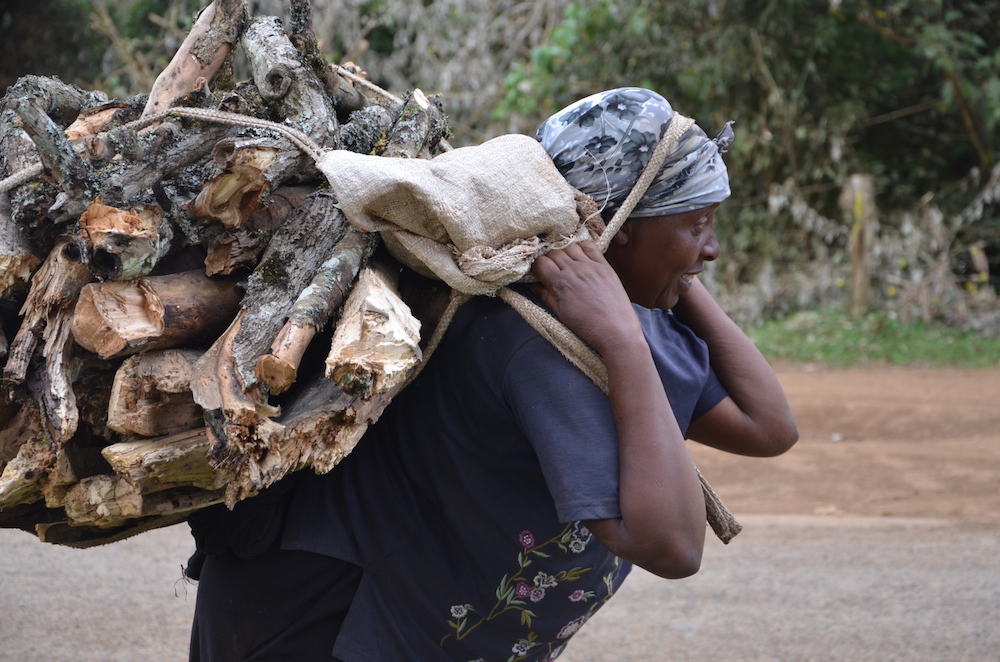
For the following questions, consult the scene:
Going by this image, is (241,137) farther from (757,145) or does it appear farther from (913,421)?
(757,145)

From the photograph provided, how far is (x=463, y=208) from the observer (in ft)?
4.71

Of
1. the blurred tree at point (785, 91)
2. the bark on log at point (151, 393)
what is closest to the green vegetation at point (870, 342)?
the blurred tree at point (785, 91)

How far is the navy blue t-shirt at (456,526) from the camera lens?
1.55m

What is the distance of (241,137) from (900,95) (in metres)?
8.67

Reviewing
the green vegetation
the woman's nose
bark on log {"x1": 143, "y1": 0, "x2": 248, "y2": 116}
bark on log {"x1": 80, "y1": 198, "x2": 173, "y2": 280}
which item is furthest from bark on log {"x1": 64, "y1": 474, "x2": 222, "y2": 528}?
the green vegetation

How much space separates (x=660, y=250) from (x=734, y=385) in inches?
22.3

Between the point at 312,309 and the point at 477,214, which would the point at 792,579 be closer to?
the point at 477,214

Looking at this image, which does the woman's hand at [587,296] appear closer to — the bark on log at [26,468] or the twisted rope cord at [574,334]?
the twisted rope cord at [574,334]

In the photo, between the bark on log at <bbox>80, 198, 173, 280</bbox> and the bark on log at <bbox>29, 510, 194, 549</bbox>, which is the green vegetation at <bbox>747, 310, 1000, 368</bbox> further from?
the bark on log at <bbox>80, 198, 173, 280</bbox>

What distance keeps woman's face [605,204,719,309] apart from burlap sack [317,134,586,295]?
5.2 inches

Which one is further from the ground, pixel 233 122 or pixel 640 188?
pixel 233 122

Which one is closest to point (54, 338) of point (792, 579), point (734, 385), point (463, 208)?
point (463, 208)

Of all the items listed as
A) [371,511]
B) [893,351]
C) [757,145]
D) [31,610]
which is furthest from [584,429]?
[757,145]

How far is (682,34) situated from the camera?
8.73 meters
